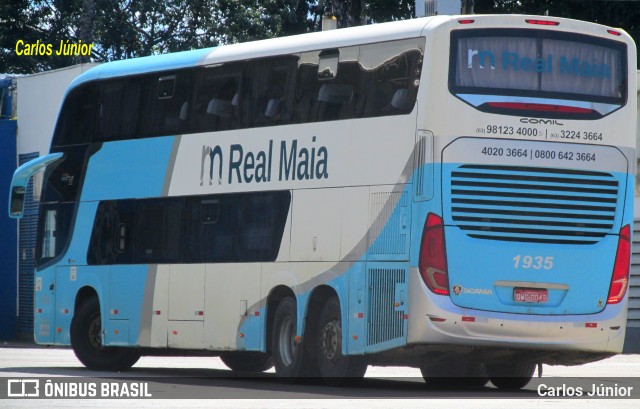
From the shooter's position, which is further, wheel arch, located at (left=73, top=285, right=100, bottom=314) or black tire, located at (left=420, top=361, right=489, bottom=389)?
wheel arch, located at (left=73, top=285, right=100, bottom=314)

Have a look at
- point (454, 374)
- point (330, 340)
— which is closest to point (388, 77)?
point (330, 340)

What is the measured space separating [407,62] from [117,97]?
663cm

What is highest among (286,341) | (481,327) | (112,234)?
(112,234)

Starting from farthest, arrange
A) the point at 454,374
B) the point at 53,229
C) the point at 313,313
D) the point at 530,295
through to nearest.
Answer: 1. the point at 53,229
2. the point at 454,374
3. the point at 313,313
4. the point at 530,295

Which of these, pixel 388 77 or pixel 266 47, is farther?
pixel 266 47

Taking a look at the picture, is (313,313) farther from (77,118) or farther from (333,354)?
(77,118)

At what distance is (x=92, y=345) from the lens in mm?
23344

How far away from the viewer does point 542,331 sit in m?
17.1

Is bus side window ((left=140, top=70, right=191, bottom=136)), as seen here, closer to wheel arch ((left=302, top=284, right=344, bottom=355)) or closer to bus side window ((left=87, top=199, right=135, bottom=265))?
bus side window ((left=87, top=199, right=135, bottom=265))

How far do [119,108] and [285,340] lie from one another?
201 inches

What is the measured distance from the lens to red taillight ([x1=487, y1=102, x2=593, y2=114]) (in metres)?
17.2

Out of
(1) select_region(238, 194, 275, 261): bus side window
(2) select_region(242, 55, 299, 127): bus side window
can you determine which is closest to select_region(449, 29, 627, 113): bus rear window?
(2) select_region(242, 55, 299, 127): bus side window

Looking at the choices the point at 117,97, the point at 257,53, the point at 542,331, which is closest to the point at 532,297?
the point at 542,331

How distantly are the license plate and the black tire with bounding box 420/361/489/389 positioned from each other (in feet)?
9.97
